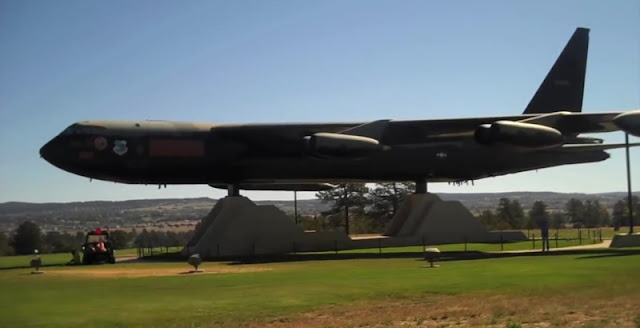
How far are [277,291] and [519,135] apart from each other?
64.0ft

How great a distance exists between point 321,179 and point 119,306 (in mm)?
24802

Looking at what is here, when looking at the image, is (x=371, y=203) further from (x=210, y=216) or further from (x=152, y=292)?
(x=152, y=292)

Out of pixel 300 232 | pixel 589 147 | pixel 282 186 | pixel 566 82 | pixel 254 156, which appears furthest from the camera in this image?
pixel 566 82

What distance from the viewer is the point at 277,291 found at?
665 inches

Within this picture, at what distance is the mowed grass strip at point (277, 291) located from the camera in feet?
44.7

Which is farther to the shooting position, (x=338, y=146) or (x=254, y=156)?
(x=254, y=156)

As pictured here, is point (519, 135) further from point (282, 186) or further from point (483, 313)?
point (483, 313)

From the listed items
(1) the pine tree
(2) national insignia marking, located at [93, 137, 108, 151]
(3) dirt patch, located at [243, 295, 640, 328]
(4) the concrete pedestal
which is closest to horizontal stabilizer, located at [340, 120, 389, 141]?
(4) the concrete pedestal

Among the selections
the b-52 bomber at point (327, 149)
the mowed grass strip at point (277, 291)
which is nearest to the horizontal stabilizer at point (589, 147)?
the b-52 bomber at point (327, 149)

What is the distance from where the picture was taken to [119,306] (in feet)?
49.0

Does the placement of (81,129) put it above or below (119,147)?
above

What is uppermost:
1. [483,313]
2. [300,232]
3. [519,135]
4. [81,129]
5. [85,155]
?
[81,129]

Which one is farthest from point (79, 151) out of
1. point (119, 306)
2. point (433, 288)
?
point (433, 288)

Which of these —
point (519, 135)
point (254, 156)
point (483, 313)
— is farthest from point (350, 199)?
point (483, 313)
